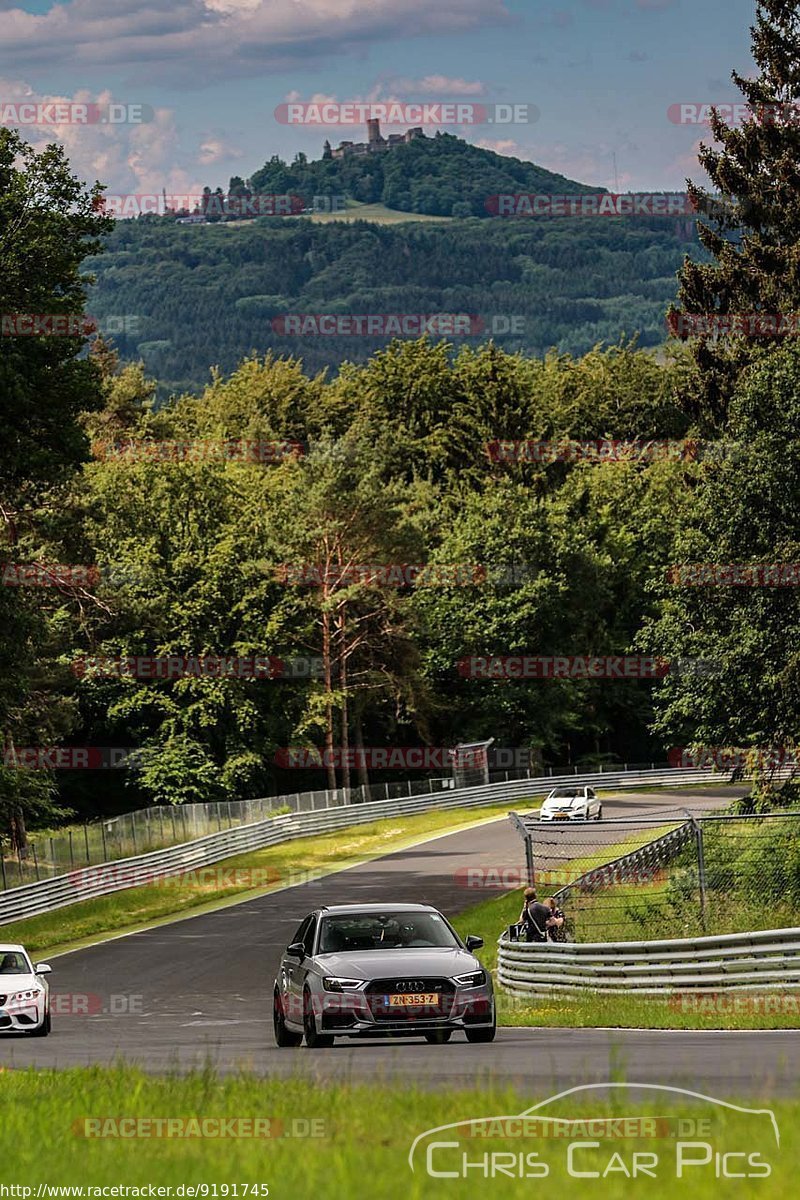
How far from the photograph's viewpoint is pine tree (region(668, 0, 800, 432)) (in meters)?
51.3

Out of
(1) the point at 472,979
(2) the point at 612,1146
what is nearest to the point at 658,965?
(1) the point at 472,979

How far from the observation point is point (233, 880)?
55.3 meters

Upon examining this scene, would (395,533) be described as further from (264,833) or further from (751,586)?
(751,586)

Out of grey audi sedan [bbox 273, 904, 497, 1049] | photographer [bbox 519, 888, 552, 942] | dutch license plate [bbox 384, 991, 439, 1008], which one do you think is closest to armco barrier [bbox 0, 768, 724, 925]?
photographer [bbox 519, 888, 552, 942]

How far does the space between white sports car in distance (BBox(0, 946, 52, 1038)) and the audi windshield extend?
522 cm

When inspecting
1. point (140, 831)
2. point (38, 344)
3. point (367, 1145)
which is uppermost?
point (38, 344)

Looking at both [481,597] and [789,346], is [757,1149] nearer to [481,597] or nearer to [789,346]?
[789,346]

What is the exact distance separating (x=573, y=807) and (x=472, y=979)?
49006mm

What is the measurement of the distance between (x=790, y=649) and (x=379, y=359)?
69597 mm

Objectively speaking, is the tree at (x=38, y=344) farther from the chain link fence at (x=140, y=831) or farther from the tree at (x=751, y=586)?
the tree at (x=751, y=586)

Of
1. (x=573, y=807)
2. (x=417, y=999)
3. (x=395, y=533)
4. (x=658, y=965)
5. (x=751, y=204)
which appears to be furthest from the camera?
(x=395, y=533)

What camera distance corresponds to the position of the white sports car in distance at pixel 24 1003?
21031 mm

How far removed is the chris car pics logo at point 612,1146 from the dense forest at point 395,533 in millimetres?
31275

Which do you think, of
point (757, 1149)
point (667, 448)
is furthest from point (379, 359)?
point (757, 1149)
